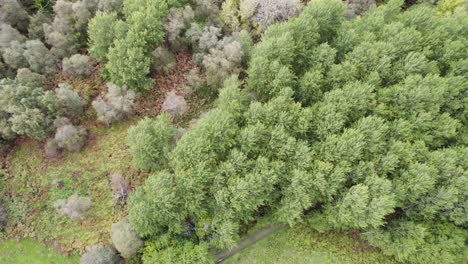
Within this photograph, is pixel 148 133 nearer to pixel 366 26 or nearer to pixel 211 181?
pixel 211 181

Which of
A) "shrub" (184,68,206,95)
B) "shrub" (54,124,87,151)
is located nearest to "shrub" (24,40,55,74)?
"shrub" (54,124,87,151)

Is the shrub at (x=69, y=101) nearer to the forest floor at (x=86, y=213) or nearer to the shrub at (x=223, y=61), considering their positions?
the forest floor at (x=86, y=213)

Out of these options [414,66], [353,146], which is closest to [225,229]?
[353,146]

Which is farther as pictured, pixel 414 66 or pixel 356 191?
pixel 414 66

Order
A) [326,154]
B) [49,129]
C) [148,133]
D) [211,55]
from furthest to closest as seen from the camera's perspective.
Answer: [211,55] → [49,129] → [148,133] → [326,154]

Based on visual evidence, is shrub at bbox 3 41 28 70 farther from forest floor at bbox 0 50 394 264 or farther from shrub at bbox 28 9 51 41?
forest floor at bbox 0 50 394 264

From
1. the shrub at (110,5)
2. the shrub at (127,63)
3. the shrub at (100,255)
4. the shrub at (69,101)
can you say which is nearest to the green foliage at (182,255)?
the shrub at (100,255)
